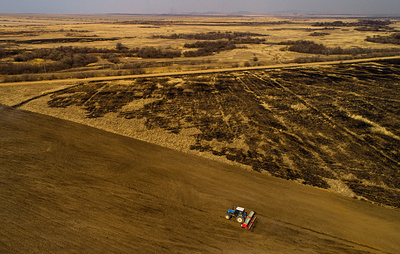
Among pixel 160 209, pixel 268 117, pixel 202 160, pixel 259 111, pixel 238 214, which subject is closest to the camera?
pixel 238 214

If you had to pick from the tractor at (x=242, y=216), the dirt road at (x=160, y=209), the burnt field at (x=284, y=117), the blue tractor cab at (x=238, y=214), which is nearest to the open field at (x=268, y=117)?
the burnt field at (x=284, y=117)

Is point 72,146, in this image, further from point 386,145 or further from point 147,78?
point 386,145

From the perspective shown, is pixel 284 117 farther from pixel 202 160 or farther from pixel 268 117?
pixel 202 160

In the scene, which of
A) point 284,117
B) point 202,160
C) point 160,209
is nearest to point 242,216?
point 160,209

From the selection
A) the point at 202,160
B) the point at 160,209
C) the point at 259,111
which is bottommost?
the point at 160,209

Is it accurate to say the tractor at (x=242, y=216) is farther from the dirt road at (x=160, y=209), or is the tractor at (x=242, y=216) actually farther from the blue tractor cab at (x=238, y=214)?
the dirt road at (x=160, y=209)

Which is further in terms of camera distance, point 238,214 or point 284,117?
point 284,117
